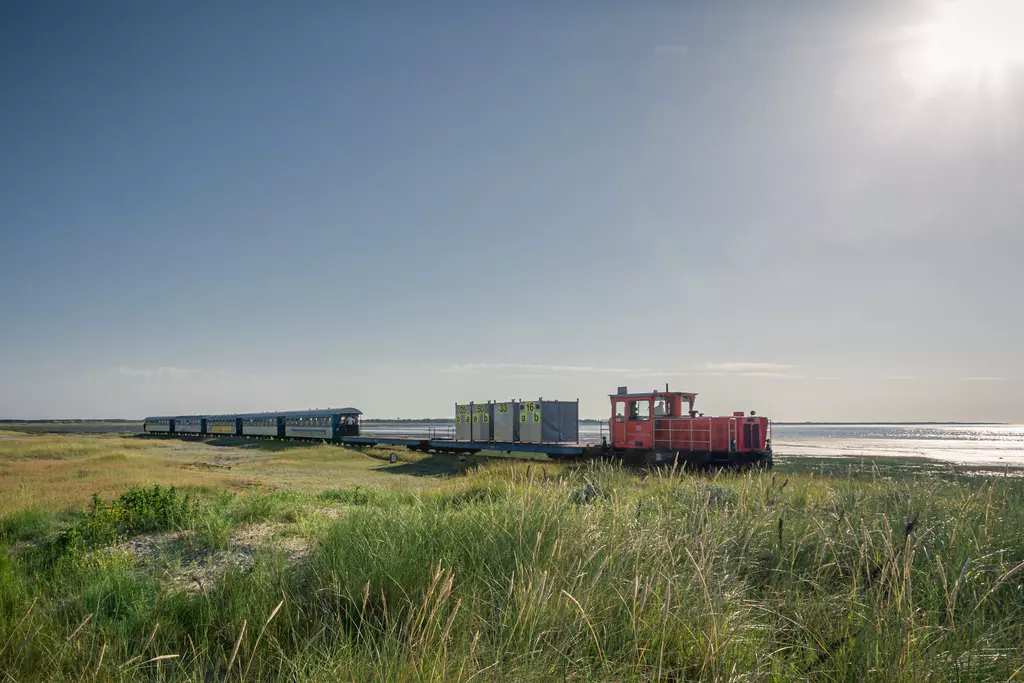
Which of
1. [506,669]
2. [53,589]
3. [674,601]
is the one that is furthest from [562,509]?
[53,589]

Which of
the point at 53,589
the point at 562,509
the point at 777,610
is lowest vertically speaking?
the point at 53,589

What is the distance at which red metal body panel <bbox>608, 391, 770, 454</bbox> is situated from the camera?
73.8 ft

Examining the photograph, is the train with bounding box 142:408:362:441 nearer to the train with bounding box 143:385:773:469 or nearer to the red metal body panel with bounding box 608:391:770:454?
the train with bounding box 143:385:773:469

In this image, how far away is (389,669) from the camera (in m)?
2.83

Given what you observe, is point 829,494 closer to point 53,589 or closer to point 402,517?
point 402,517

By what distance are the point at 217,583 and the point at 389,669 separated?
3076 millimetres

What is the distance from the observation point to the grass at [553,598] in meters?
3.23

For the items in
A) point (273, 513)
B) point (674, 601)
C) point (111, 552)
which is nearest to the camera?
point (674, 601)

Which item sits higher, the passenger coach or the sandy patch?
the sandy patch

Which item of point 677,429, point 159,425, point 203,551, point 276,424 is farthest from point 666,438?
point 159,425

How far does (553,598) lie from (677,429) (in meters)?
20.9

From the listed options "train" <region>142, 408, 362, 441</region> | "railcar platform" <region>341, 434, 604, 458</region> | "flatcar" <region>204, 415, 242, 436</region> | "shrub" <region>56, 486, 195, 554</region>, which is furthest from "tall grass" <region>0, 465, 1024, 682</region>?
"flatcar" <region>204, 415, 242, 436</region>

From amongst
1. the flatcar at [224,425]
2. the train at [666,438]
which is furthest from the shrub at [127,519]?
the flatcar at [224,425]

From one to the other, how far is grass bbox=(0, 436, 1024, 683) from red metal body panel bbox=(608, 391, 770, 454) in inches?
581
